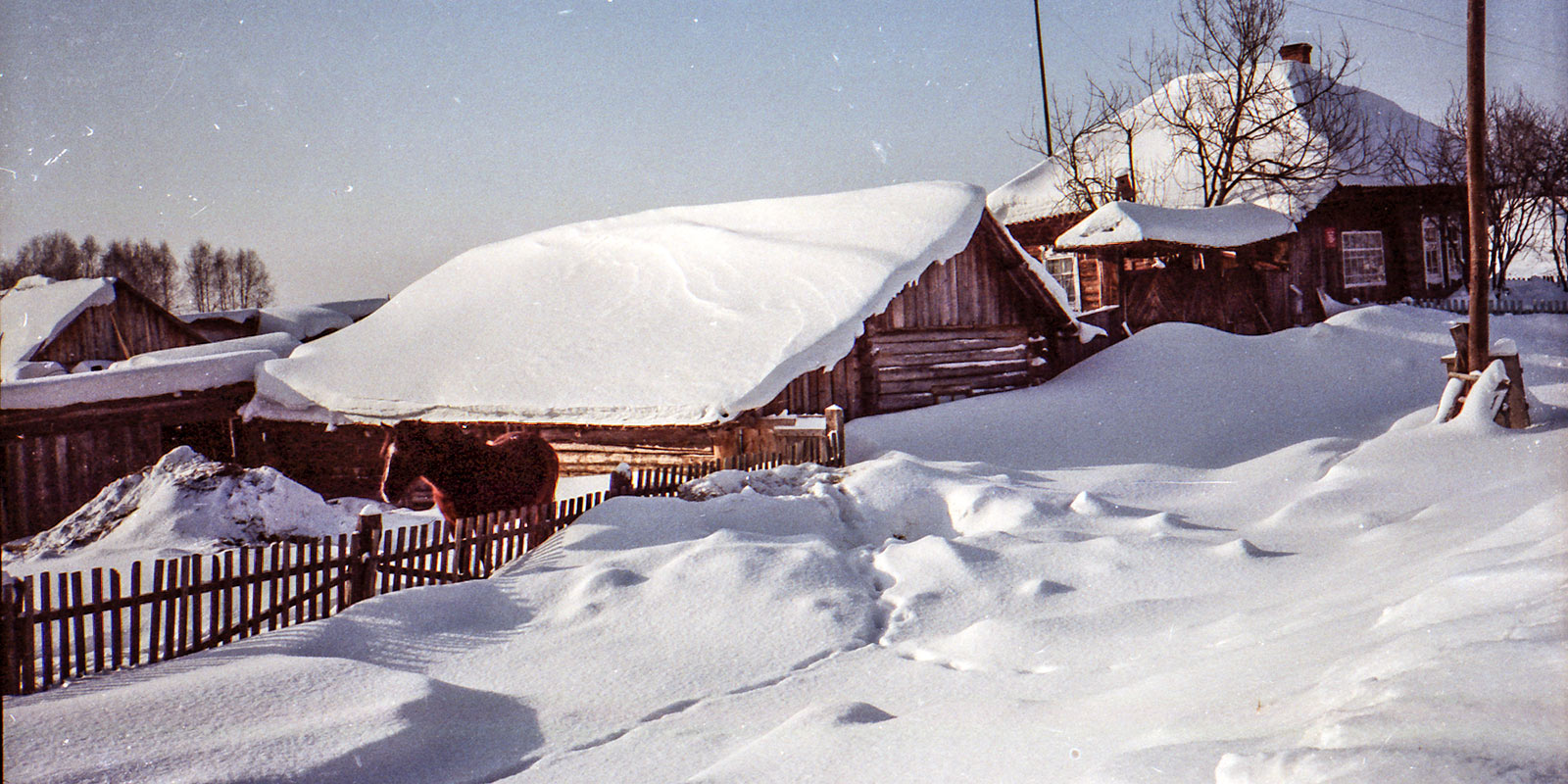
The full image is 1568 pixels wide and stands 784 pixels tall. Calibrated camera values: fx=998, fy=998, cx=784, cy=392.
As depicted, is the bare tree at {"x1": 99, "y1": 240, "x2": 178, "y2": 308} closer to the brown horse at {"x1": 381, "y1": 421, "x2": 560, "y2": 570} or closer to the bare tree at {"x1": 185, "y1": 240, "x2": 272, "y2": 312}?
the bare tree at {"x1": 185, "y1": 240, "x2": 272, "y2": 312}

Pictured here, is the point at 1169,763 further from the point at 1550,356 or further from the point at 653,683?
the point at 1550,356

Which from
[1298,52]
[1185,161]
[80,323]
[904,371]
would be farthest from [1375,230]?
[80,323]

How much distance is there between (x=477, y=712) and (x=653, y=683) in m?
0.97

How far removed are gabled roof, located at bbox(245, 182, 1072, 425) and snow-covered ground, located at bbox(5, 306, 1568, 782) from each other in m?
2.79

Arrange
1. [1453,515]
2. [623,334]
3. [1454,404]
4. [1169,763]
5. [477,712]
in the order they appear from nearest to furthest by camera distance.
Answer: [1169,763] → [477,712] → [1453,515] → [1454,404] → [623,334]

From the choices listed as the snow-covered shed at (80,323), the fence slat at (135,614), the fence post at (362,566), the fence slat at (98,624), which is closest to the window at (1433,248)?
the fence post at (362,566)

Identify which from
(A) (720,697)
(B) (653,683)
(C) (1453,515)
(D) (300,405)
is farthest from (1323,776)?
(D) (300,405)

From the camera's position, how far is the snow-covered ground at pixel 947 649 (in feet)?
11.1

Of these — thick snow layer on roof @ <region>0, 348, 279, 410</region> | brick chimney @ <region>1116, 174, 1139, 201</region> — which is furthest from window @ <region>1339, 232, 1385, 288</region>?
thick snow layer on roof @ <region>0, 348, 279, 410</region>

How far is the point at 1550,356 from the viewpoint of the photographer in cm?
1825

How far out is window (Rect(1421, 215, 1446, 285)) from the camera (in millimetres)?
28125

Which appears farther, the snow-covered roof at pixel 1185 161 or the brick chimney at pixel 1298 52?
the brick chimney at pixel 1298 52

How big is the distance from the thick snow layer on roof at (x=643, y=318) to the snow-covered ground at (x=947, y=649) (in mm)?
2924

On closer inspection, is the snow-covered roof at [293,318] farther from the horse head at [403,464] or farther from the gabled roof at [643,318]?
the horse head at [403,464]
